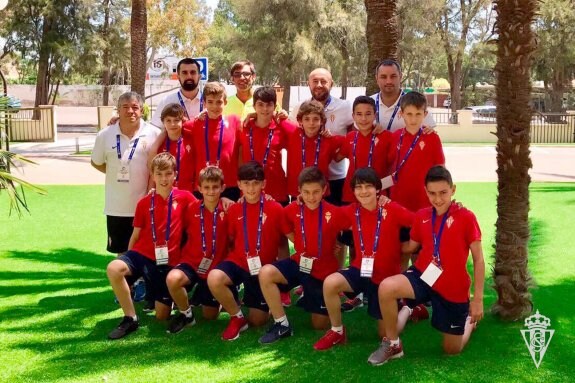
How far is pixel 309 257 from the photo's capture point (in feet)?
17.3

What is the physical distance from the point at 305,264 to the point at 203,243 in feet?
3.09

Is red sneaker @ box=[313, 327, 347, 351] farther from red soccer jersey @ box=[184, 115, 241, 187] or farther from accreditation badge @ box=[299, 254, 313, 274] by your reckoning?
red soccer jersey @ box=[184, 115, 241, 187]

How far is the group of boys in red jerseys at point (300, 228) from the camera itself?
4.71 metres

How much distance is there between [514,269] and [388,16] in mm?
3827

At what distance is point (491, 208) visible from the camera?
11906 millimetres

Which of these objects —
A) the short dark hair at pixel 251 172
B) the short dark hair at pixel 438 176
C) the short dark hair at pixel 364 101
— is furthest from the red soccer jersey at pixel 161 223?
the short dark hair at pixel 438 176

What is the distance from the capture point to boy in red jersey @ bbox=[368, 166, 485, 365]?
464cm

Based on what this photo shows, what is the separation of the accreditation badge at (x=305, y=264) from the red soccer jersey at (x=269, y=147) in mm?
992

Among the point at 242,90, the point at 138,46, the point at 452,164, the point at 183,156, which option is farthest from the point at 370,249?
the point at 452,164

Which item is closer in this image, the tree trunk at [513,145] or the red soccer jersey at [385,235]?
the red soccer jersey at [385,235]

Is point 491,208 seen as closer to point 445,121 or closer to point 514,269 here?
point 514,269

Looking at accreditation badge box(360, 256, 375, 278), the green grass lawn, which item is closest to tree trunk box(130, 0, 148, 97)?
the green grass lawn

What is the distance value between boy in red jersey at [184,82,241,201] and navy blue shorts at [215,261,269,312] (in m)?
0.98

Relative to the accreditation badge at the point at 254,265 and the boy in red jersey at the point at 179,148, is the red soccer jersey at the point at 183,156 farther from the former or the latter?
the accreditation badge at the point at 254,265
